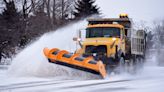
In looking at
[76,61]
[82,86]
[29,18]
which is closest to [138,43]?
[76,61]

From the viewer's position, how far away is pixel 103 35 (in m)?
20.9

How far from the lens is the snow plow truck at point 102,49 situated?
18.0 m

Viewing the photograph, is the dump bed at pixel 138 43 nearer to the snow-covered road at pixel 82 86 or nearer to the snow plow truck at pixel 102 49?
the snow plow truck at pixel 102 49

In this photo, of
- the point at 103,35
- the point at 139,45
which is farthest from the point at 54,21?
the point at 103,35

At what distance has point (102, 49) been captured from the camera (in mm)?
19875

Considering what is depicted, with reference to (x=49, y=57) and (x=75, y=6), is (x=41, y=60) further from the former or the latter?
(x=75, y=6)

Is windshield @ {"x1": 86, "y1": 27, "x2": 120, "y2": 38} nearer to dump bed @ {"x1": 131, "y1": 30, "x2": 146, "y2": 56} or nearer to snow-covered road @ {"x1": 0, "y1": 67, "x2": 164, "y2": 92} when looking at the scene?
snow-covered road @ {"x1": 0, "y1": 67, "x2": 164, "y2": 92}

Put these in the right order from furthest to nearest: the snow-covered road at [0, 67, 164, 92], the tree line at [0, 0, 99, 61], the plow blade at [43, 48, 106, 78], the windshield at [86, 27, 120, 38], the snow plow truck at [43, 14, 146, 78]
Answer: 1. the tree line at [0, 0, 99, 61]
2. the windshield at [86, 27, 120, 38]
3. the snow plow truck at [43, 14, 146, 78]
4. the plow blade at [43, 48, 106, 78]
5. the snow-covered road at [0, 67, 164, 92]

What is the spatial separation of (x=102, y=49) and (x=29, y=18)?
2796cm

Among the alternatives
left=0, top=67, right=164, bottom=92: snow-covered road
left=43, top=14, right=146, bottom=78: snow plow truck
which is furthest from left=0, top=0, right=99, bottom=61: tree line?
left=0, top=67, right=164, bottom=92: snow-covered road

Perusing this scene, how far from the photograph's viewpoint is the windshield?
20953 mm

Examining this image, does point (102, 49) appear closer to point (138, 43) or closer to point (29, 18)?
point (138, 43)

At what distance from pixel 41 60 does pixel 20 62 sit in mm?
1029

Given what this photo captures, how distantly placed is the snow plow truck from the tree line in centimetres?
1791
